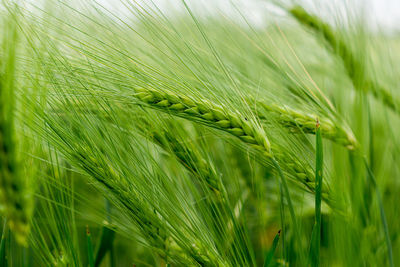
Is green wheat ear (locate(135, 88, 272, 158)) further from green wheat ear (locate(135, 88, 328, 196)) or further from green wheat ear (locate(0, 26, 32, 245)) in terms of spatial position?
green wheat ear (locate(0, 26, 32, 245))

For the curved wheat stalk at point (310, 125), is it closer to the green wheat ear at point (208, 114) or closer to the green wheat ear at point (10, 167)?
the green wheat ear at point (208, 114)

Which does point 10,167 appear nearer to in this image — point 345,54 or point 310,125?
point 310,125

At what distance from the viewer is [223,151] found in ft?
1.90

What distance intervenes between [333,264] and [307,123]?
22 centimetres

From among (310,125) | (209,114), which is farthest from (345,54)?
(209,114)

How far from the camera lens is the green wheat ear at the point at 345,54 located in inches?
26.7

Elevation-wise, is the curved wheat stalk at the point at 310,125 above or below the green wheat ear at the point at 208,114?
below

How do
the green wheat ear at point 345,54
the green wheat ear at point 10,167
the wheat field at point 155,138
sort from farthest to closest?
the green wheat ear at point 345,54
the wheat field at point 155,138
the green wheat ear at point 10,167

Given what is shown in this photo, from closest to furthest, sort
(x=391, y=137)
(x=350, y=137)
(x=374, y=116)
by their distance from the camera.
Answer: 1. (x=350, y=137)
2. (x=391, y=137)
3. (x=374, y=116)

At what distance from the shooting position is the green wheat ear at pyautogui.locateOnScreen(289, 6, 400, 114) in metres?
0.68

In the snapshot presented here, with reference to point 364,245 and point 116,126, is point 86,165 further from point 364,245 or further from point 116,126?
point 364,245

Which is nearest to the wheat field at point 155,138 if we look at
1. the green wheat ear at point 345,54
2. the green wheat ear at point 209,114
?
the green wheat ear at point 209,114

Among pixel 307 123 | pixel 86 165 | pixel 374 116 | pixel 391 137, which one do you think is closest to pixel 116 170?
pixel 86 165

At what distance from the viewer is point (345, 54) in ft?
2.31
